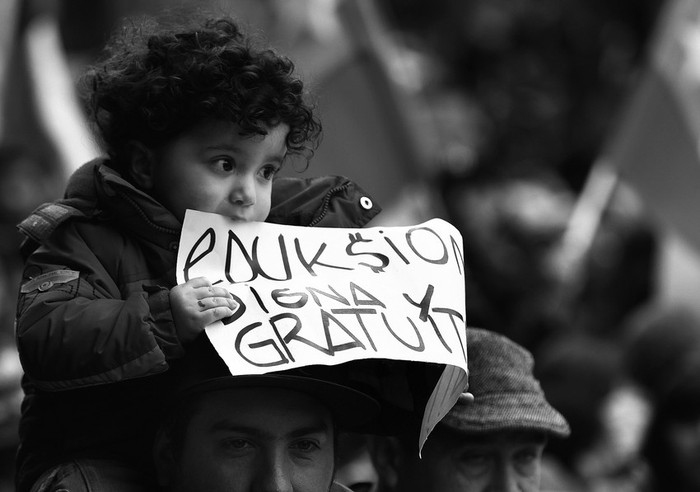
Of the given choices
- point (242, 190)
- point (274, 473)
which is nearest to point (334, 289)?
point (242, 190)

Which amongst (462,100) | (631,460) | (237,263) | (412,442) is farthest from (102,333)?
(462,100)

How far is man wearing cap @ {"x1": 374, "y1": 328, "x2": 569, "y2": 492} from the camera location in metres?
3.87

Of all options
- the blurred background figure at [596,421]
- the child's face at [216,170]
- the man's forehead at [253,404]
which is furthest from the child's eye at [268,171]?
the blurred background figure at [596,421]

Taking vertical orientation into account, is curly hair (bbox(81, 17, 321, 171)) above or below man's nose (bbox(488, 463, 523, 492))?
above

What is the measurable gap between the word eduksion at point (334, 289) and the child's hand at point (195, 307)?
52 millimetres

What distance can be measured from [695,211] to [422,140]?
5.81 feet

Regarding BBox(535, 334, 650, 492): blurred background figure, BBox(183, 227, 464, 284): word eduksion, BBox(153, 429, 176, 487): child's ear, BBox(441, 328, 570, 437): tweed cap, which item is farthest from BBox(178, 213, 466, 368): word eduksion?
BBox(535, 334, 650, 492): blurred background figure

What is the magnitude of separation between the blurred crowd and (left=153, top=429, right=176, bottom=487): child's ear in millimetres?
2510

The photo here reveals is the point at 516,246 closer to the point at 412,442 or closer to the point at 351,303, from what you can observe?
the point at 412,442

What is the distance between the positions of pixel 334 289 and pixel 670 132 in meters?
5.93

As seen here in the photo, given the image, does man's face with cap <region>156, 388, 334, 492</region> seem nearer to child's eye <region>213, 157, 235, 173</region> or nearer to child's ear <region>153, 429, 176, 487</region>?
child's ear <region>153, 429, 176, 487</region>

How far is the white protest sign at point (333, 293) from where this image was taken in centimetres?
299

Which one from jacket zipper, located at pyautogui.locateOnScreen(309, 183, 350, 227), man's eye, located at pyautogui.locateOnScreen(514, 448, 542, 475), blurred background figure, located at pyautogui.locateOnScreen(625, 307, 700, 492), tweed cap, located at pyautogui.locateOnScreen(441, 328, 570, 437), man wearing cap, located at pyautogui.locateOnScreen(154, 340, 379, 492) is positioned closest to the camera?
Answer: man wearing cap, located at pyautogui.locateOnScreen(154, 340, 379, 492)

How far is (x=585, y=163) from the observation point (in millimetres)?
12391
